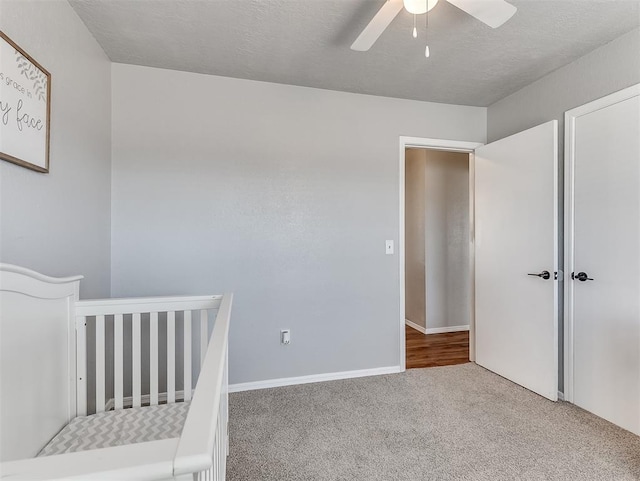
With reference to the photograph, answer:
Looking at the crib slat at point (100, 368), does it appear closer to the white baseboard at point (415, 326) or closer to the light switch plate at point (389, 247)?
the light switch plate at point (389, 247)

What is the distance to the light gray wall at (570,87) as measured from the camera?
1913mm

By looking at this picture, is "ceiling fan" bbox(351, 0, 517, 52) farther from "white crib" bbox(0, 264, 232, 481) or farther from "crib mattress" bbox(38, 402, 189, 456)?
"crib mattress" bbox(38, 402, 189, 456)

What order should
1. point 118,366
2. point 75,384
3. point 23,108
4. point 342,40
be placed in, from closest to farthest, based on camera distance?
1. point 23,108
2. point 75,384
3. point 118,366
4. point 342,40

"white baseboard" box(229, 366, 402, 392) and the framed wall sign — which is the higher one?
the framed wall sign

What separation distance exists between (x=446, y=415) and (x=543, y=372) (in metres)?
0.82

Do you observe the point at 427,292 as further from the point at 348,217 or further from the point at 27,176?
the point at 27,176

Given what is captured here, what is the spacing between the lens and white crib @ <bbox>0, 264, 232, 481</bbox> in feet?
1.54

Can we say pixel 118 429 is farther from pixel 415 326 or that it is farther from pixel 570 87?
pixel 415 326

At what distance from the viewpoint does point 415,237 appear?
167 inches

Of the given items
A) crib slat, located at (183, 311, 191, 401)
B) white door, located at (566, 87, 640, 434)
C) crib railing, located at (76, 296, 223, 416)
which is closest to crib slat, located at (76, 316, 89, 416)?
crib railing, located at (76, 296, 223, 416)

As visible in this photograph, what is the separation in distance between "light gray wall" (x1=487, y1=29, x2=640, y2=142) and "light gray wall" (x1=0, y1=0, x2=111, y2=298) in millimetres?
3037

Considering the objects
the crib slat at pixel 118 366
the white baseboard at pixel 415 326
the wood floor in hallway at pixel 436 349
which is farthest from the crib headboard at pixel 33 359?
the white baseboard at pixel 415 326

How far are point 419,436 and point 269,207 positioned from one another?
178cm

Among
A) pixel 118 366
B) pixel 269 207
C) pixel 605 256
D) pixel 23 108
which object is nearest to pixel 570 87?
pixel 605 256
